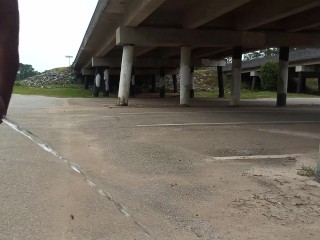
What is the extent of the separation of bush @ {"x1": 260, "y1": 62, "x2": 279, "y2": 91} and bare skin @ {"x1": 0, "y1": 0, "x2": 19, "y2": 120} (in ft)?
189

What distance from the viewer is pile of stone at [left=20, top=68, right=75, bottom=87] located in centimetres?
8769

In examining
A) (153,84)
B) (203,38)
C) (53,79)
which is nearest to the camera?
(203,38)

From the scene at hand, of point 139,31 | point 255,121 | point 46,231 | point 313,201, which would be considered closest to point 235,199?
point 313,201

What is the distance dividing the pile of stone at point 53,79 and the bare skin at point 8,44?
285 ft

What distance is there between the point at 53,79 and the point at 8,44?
295 ft

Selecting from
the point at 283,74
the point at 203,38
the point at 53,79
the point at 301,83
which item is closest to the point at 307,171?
the point at 203,38

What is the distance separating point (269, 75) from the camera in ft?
190

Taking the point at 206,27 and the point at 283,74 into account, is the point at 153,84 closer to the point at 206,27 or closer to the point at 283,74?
the point at 283,74

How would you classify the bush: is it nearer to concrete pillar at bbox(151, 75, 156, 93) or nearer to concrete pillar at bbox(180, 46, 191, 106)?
concrete pillar at bbox(151, 75, 156, 93)

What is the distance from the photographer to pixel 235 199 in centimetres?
580

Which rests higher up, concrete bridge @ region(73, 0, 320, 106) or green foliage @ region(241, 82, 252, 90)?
concrete bridge @ region(73, 0, 320, 106)

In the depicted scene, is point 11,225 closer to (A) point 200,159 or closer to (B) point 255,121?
(A) point 200,159

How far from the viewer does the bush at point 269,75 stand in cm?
5750

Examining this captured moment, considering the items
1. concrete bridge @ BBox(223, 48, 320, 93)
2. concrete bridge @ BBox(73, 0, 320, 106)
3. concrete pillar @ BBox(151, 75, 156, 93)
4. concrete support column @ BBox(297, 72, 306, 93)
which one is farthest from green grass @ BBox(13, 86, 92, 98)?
concrete support column @ BBox(297, 72, 306, 93)
